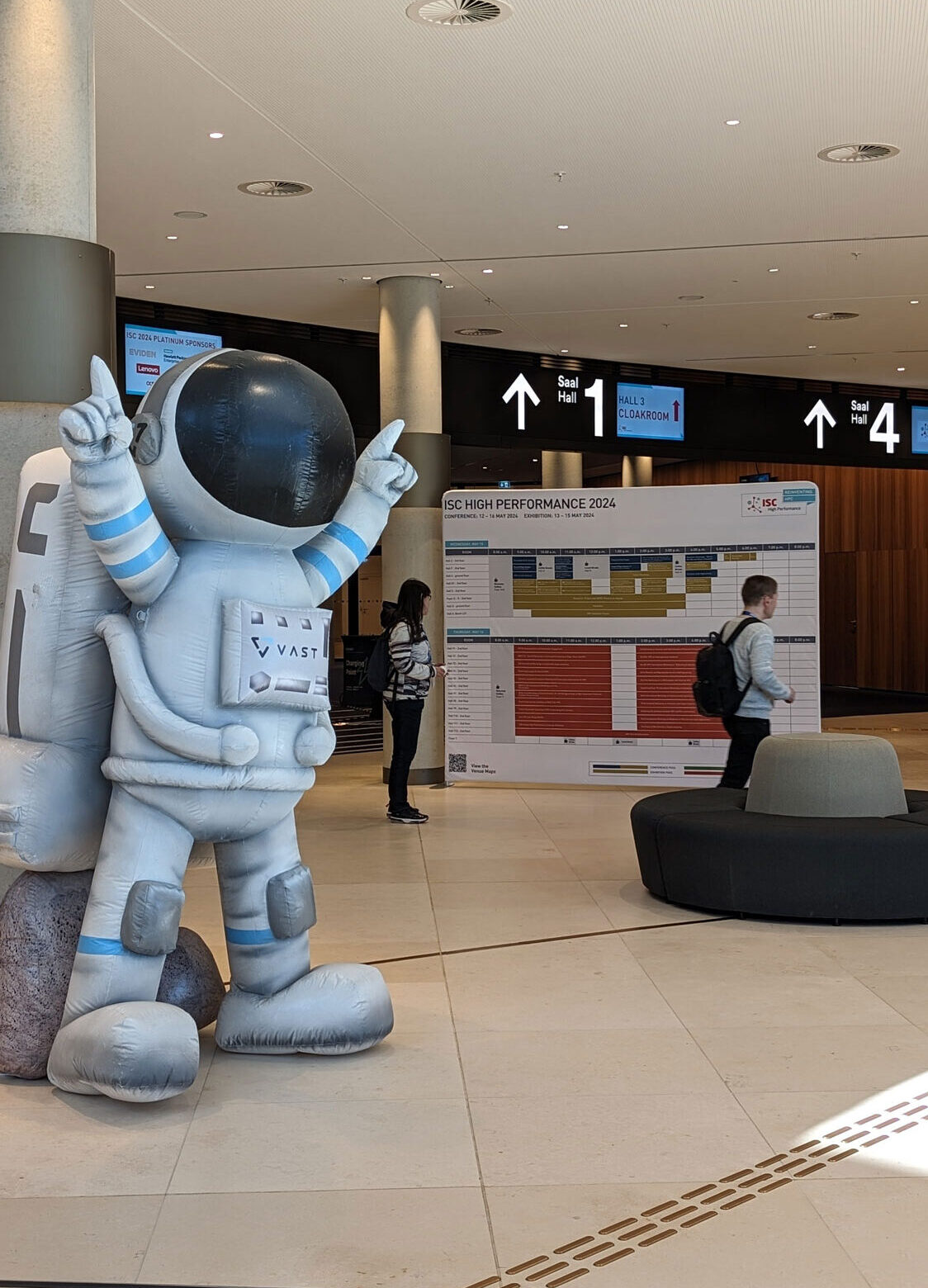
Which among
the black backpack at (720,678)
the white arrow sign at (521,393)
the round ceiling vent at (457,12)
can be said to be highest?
the round ceiling vent at (457,12)

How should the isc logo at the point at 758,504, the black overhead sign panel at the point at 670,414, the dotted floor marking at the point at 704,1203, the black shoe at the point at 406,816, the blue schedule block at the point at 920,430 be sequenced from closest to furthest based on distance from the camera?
1. the dotted floor marking at the point at 704,1203
2. the black shoe at the point at 406,816
3. the isc logo at the point at 758,504
4. the black overhead sign panel at the point at 670,414
5. the blue schedule block at the point at 920,430

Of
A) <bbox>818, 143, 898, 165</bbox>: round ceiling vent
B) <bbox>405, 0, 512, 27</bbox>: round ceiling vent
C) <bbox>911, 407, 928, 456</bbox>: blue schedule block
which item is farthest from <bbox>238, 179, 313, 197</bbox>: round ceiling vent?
<bbox>911, 407, 928, 456</bbox>: blue schedule block

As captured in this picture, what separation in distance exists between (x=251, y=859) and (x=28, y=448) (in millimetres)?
1476

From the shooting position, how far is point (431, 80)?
6.87 metres

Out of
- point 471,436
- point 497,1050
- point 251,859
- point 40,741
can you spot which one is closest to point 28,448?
point 40,741

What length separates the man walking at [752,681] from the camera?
724cm

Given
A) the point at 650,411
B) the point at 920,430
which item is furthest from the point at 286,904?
the point at 920,430

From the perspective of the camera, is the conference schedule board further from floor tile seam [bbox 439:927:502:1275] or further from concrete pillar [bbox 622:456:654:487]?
concrete pillar [bbox 622:456:654:487]

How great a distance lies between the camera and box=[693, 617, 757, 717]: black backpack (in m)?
7.30

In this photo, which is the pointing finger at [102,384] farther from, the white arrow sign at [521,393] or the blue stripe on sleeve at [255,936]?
the white arrow sign at [521,393]

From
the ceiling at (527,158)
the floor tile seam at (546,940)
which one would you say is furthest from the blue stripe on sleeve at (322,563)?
the ceiling at (527,158)

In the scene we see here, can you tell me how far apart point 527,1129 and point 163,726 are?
56.2 inches

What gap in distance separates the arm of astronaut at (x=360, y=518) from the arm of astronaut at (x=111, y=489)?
655 millimetres

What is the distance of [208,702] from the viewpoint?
3846 millimetres
